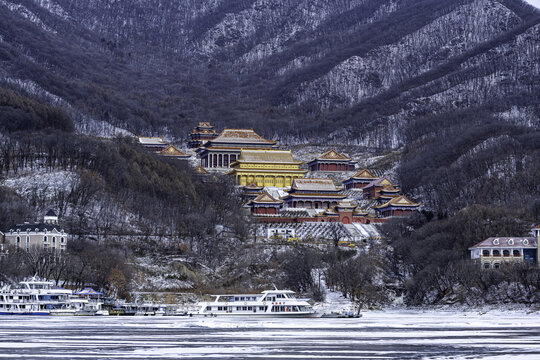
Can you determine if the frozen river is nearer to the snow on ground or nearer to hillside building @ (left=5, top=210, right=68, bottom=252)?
hillside building @ (left=5, top=210, right=68, bottom=252)

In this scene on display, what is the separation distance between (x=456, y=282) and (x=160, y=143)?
108m

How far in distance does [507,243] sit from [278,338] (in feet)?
172

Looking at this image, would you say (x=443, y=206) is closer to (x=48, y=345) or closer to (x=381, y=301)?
(x=381, y=301)

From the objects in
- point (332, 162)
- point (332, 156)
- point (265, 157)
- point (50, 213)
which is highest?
point (332, 156)

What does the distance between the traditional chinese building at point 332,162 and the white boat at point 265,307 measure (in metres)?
93.9

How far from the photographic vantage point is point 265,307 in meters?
87.7

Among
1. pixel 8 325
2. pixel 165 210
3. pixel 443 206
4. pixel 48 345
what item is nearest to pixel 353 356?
pixel 48 345

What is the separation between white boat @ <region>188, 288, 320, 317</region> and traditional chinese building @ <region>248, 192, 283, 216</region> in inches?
2146

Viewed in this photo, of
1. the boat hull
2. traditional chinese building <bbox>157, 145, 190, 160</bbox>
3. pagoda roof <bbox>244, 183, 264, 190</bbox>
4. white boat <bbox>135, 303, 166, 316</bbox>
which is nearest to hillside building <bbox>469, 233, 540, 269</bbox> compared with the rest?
the boat hull

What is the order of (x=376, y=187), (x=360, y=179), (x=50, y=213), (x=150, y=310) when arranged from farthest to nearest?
1. (x=360, y=179)
2. (x=376, y=187)
3. (x=50, y=213)
4. (x=150, y=310)

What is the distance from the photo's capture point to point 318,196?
155m

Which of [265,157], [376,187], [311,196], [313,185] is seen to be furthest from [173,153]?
[376,187]

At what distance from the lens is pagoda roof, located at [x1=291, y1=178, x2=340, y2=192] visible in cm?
15600

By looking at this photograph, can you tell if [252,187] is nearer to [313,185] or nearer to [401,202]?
[313,185]
